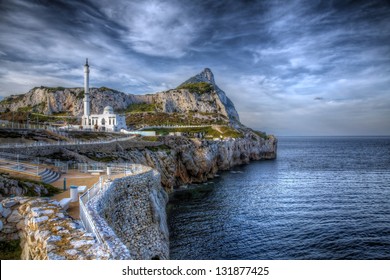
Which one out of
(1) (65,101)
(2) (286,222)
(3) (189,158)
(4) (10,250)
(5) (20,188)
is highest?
(1) (65,101)

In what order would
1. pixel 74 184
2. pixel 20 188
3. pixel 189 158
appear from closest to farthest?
pixel 20 188 < pixel 74 184 < pixel 189 158

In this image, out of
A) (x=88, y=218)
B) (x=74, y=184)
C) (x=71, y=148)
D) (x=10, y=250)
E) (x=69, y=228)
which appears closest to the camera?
(x=69, y=228)

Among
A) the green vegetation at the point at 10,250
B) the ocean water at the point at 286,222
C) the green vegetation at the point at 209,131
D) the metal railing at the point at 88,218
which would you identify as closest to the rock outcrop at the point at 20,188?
the metal railing at the point at 88,218

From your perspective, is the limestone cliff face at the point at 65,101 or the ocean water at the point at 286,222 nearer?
the ocean water at the point at 286,222

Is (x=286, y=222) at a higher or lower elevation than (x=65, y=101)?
lower

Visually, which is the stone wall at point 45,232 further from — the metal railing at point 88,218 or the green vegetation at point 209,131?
the green vegetation at point 209,131

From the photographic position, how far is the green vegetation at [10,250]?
9.36 meters

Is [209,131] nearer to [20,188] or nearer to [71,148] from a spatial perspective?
[71,148]

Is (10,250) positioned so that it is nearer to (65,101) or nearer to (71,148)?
(71,148)

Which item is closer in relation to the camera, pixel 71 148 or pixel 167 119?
pixel 71 148

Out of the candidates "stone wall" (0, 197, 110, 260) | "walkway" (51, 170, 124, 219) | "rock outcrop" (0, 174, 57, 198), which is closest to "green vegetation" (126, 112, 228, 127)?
"walkway" (51, 170, 124, 219)

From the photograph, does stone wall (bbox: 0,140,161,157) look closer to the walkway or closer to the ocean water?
the walkway

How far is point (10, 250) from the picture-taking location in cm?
957

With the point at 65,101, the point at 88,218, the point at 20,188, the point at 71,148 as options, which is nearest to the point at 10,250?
the point at 88,218
